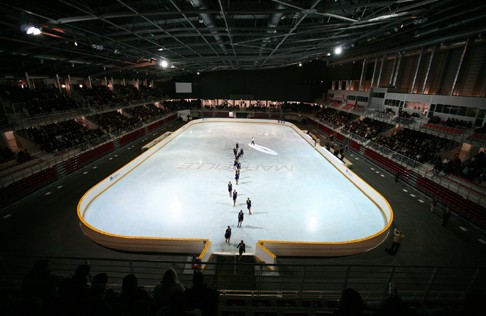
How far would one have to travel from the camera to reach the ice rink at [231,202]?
12.3 meters

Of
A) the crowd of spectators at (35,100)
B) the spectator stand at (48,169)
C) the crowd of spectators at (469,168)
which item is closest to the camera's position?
the spectator stand at (48,169)

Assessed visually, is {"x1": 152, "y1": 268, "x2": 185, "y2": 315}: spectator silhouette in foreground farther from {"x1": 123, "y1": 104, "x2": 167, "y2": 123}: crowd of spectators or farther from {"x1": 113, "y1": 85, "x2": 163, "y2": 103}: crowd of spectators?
{"x1": 113, "y1": 85, "x2": 163, "y2": 103}: crowd of spectators

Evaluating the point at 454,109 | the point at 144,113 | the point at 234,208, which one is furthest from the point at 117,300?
the point at 144,113

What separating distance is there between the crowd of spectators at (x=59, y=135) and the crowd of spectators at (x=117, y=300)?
21082 millimetres

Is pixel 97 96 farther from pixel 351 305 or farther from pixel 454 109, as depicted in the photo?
pixel 454 109

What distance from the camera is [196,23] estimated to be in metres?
15.7

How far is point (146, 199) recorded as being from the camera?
15609 millimetres

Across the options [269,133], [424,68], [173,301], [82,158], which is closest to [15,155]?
[82,158]

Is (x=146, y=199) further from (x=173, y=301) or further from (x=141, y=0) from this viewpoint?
(x=173, y=301)

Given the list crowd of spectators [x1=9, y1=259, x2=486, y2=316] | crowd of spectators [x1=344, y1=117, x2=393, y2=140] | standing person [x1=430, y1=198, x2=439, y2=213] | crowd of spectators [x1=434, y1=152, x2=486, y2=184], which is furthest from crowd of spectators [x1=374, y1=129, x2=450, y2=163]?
crowd of spectators [x1=9, y1=259, x2=486, y2=316]

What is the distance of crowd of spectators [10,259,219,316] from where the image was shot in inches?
108

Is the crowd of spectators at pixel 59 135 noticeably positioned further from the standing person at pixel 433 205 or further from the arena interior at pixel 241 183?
the standing person at pixel 433 205

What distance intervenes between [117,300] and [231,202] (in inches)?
483

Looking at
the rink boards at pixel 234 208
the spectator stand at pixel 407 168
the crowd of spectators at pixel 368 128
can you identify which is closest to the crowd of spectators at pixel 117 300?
the rink boards at pixel 234 208
